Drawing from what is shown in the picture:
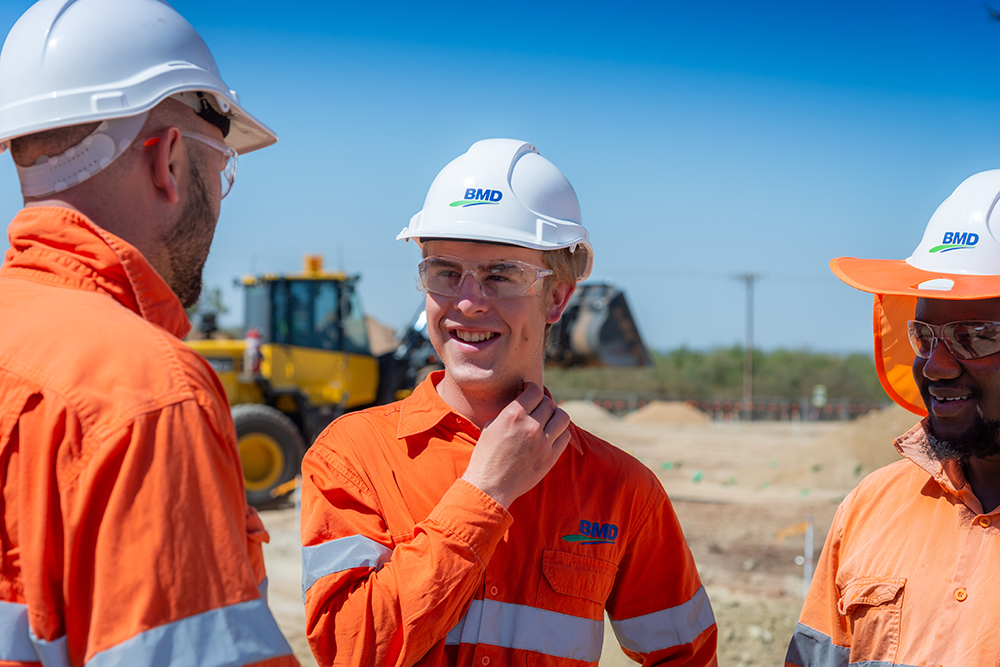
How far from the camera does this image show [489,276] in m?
2.48

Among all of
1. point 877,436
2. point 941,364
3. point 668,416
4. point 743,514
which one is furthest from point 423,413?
point 668,416

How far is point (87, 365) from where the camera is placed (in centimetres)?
127

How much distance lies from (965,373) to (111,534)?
2434 millimetres

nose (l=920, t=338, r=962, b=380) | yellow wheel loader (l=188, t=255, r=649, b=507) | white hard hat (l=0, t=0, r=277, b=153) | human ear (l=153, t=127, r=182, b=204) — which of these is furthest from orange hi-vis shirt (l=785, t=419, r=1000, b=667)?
yellow wheel loader (l=188, t=255, r=649, b=507)

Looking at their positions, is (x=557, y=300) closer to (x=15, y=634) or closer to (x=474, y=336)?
(x=474, y=336)

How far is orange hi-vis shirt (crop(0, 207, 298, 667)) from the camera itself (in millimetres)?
1191

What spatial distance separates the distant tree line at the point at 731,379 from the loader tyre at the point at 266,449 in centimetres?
3785

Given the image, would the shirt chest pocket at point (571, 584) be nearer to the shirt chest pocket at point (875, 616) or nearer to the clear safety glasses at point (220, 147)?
the shirt chest pocket at point (875, 616)

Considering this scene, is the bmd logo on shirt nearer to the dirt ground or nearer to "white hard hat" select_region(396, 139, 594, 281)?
"white hard hat" select_region(396, 139, 594, 281)

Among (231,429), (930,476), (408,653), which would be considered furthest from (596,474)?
(231,429)

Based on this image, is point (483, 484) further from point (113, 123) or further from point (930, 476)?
point (930, 476)

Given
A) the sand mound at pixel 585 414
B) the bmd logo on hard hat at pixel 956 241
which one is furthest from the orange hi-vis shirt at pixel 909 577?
the sand mound at pixel 585 414

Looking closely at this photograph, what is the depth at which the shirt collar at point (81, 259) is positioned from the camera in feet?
4.77

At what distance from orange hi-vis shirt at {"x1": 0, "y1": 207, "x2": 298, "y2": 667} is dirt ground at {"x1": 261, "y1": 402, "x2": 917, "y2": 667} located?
18.1 feet
